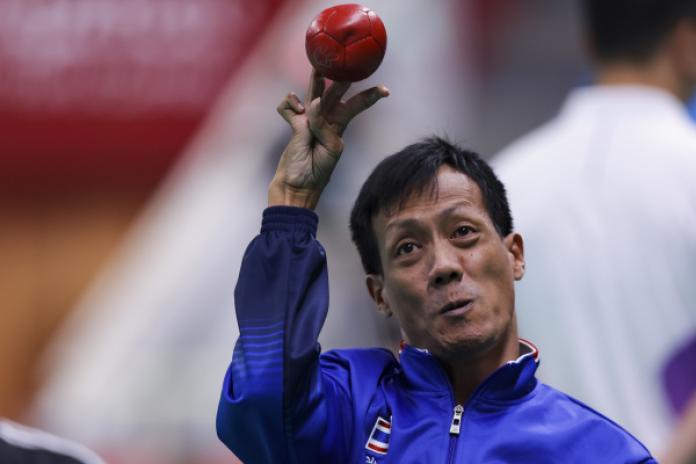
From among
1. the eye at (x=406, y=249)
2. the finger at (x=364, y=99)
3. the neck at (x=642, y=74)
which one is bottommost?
the eye at (x=406, y=249)

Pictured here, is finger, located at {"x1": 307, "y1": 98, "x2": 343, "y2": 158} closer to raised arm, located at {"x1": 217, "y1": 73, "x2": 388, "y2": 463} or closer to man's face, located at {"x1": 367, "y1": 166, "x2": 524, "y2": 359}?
raised arm, located at {"x1": 217, "y1": 73, "x2": 388, "y2": 463}

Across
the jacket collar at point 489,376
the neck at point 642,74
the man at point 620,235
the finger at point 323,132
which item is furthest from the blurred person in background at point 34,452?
the neck at point 642,74

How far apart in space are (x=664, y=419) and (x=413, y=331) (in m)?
1.71

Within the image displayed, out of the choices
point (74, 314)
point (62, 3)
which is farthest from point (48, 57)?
point (74, 314)

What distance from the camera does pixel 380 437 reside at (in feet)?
5.39

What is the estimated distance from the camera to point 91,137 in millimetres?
4152

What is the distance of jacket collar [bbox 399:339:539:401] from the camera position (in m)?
1.64

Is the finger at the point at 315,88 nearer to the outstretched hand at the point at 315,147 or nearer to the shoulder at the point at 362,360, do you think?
the outstretched hand at the point at 315,147

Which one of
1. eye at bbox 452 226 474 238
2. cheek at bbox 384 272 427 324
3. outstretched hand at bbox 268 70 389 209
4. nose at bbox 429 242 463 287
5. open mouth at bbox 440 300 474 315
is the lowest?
open mouth at bbox 440 300 474 315

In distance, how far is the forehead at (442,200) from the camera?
1.68m

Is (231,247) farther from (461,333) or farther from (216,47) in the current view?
(461,333)

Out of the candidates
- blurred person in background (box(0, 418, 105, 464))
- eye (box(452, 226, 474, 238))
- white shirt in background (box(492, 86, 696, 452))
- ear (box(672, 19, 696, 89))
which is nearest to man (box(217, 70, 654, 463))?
eye (box(452, 226, 474, 238))

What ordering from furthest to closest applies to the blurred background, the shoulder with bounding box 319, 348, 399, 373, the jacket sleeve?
1. the blurred background
2. the shoulder with bounding box 319, 348, 399, 373
3. the jacket sleeve

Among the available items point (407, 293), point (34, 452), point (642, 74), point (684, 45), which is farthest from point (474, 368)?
point (684, 45)
